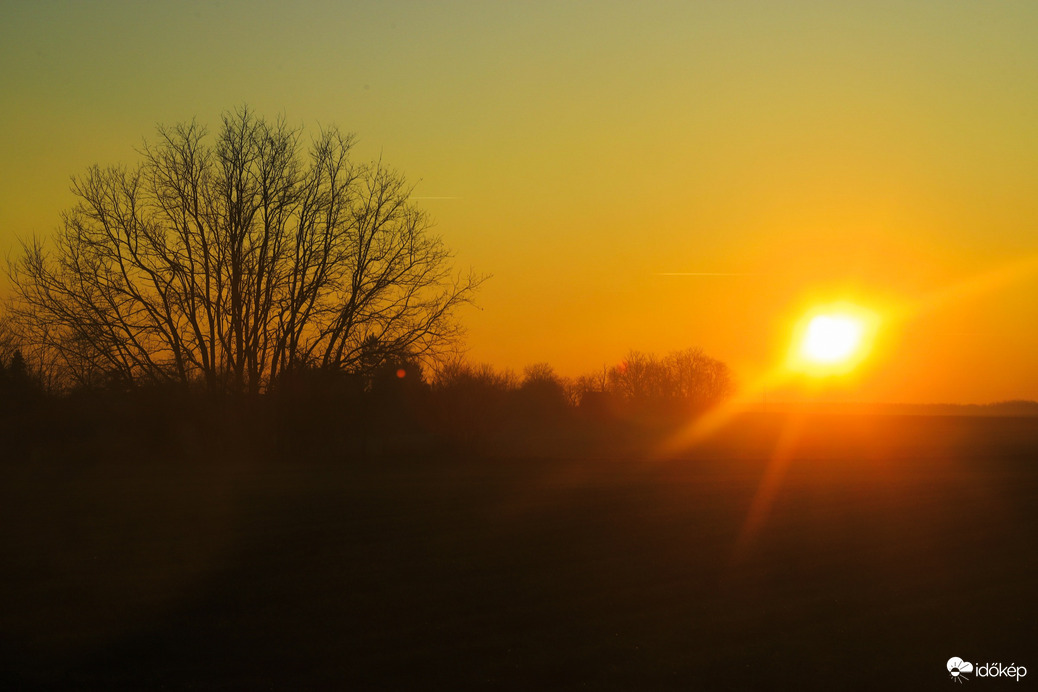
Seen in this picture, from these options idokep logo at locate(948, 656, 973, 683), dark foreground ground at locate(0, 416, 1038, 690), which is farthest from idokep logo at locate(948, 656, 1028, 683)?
dark foreground ground at locate(0, 416, 1038, 690)

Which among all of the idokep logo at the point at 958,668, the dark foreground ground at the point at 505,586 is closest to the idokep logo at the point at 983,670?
the idokep logo at the point at 958,668

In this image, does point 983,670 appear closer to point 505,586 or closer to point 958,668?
point 958,668

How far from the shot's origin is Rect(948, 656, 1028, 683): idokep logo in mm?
7594

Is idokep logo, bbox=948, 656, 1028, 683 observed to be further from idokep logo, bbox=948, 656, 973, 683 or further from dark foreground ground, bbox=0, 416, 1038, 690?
dark foreground ground, bbox=0, 416, 1038, 690

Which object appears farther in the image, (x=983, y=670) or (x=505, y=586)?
(x=505, y=586)

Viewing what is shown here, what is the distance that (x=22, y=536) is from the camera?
13719 mm

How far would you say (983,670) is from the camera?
7.71m

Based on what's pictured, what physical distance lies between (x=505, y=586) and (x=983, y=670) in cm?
530

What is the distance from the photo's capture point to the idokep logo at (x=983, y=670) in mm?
7594

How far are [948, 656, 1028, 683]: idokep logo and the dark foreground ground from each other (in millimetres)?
101

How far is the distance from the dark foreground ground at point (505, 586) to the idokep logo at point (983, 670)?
0.10 meters

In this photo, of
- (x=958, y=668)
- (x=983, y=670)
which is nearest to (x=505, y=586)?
(x=958, y=668)

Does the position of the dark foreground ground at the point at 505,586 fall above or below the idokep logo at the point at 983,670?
above

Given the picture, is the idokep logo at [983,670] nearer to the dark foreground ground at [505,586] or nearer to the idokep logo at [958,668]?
the idokep logo at [958,668]
